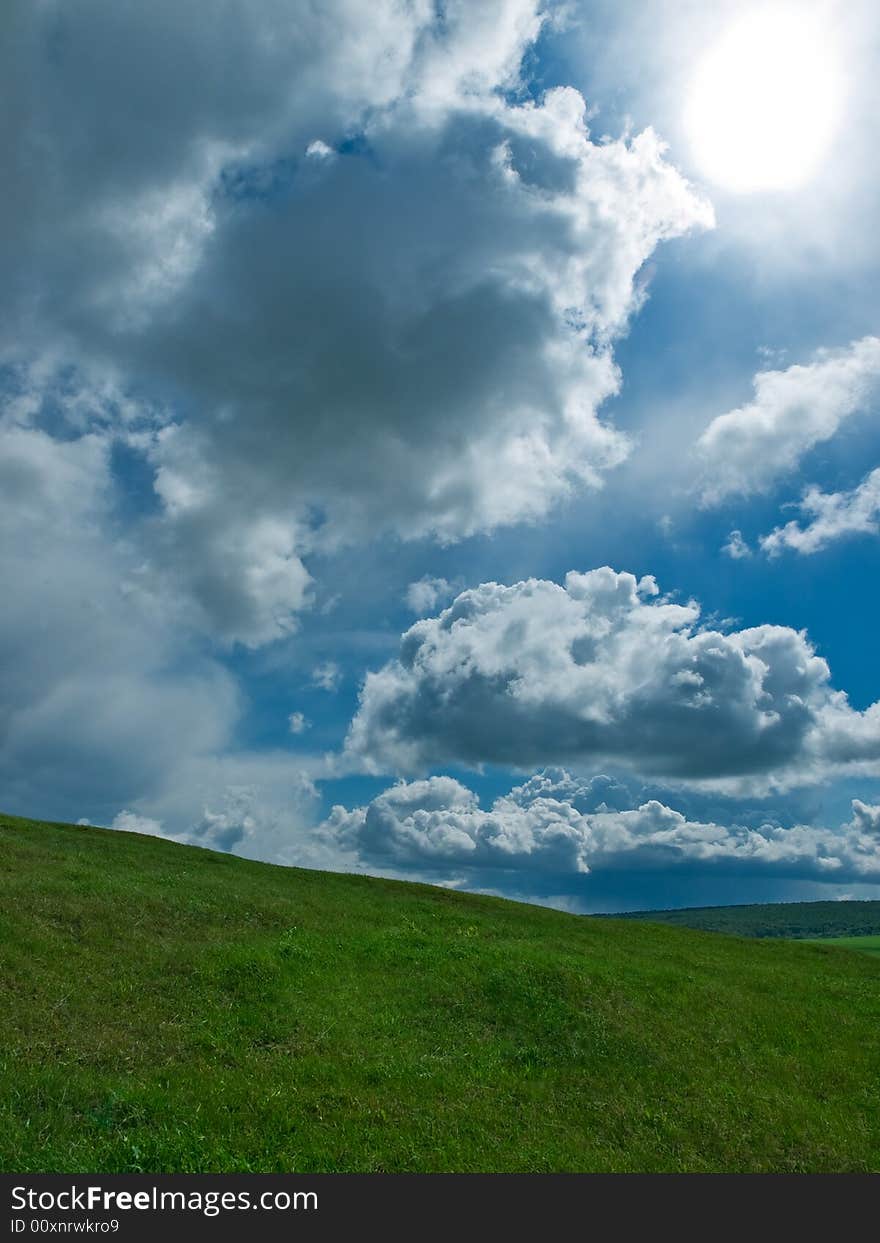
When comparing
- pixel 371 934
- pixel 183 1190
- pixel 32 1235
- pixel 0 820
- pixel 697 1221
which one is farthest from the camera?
pixel 0 820

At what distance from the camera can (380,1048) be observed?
23.0m

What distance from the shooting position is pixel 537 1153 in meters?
18.0

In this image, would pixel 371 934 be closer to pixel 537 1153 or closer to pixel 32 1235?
pixel 537 1153

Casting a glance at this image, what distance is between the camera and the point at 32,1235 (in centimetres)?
1354

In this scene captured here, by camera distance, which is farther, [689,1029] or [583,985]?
[583,985]

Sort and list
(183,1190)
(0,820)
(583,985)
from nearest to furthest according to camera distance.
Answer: (183,1190) → (583,985) → (0,820)

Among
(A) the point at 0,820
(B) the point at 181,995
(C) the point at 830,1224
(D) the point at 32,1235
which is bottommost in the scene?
(C) the point at 830,1224

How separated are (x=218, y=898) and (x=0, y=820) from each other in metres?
26.4

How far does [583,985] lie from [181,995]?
1441 cm

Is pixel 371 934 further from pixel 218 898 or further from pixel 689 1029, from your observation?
pixel 689 1029

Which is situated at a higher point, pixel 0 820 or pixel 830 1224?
pixel 0 820

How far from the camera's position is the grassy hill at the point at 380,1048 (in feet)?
57.0

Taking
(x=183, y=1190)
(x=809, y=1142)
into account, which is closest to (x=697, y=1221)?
(x=809, y=1142)

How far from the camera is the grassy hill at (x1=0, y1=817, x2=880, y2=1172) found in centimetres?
1738
